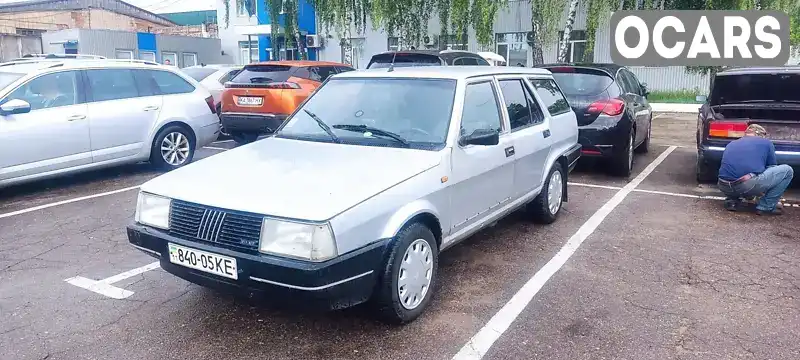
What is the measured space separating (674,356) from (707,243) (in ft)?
8.26

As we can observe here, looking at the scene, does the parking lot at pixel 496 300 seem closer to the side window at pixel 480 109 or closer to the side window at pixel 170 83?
the side window at pixel 480 109

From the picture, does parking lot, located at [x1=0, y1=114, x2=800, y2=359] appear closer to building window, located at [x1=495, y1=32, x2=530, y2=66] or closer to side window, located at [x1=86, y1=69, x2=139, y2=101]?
side window, located at [x1=86, y1=69, x2=139, y2=101]

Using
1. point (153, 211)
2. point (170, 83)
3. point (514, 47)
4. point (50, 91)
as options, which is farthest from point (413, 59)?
point (514, 47)

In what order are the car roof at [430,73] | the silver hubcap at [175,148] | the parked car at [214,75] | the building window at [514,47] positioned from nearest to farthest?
the car roof at [430,73] → the silver hubcap at [175,148] → the parked car at [214,75] → the building window at [514,47]

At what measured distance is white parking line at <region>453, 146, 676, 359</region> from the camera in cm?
347

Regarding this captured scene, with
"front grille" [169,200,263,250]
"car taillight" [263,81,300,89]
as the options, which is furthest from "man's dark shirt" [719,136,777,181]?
"car taillight" [263,81,300,89]

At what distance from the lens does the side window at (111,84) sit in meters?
7.69

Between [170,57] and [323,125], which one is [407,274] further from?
[170,57]

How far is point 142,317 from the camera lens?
12.7 feet

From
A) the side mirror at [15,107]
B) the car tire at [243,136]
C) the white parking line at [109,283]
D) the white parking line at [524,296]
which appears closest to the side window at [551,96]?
the white parking line at [524,296]

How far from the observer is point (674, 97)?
869 inches

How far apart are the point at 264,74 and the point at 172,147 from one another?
191 cm

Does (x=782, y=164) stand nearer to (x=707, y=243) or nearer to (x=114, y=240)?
(x=707, y=243)

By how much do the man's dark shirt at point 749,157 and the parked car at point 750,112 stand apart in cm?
63
